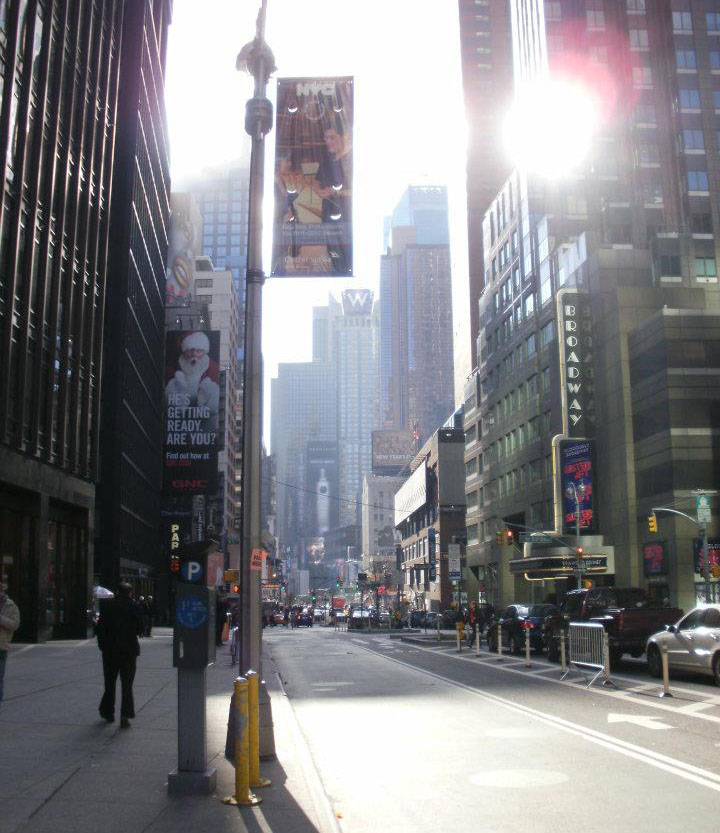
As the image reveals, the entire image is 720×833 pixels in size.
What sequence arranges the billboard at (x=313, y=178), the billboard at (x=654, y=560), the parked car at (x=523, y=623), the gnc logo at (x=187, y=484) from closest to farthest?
the billboard at (x=313, y=178) < the parked car at (x=523, y=623) < the billboard at (x=654, y=560) < the gnc logo at (x=187, y=484)

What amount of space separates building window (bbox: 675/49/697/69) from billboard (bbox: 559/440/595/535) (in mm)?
32074

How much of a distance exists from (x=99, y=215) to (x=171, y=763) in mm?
35428

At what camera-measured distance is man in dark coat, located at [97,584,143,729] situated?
1241 centimetres

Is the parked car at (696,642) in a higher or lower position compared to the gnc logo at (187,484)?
lower

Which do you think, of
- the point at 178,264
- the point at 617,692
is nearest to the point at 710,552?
the point at 617,692

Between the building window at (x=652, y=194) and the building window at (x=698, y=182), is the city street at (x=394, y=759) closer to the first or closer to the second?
the building window at (x=698, y=182)

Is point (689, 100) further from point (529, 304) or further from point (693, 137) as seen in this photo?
point (529, 304)

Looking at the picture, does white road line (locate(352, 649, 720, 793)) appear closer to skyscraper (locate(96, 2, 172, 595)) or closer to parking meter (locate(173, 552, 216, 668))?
parking meter (locate(173, 552, 216, 668))

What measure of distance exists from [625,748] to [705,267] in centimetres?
5847

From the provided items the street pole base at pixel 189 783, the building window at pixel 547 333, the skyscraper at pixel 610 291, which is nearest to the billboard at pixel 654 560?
the skyscraper at pixel 610 291

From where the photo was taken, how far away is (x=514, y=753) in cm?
1104

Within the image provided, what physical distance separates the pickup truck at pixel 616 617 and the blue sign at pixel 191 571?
1621cm

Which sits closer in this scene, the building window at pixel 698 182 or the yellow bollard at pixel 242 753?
the yellow bollard at pixel 242 753

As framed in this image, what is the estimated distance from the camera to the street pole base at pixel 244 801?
7.82 metres
